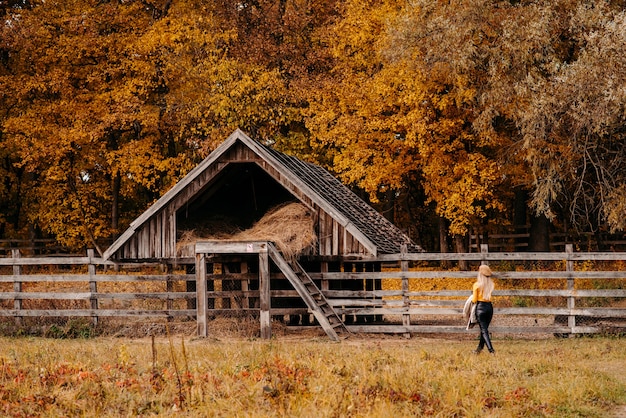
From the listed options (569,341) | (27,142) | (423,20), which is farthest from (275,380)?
(27,142)

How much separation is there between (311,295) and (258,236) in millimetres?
1898

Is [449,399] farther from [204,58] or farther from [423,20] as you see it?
[204,58]

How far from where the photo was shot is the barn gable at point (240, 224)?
20234 mm

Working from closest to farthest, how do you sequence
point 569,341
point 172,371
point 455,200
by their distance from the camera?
point 172,371 < point 569,341 < point 455,200

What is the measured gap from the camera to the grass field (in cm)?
980

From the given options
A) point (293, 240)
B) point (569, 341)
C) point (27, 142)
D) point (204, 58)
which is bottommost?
point (569, 341)

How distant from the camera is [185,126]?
1481 inches

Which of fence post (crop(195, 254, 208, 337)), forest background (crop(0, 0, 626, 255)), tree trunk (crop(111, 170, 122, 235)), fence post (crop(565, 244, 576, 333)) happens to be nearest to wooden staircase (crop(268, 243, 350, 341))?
fence post (crop(195, 254, 208, 337))

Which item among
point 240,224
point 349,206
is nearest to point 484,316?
point 349,206

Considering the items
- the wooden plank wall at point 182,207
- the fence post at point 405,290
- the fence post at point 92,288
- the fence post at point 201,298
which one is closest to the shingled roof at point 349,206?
the wooden plank wall at point 182,207

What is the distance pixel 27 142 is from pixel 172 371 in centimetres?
2927

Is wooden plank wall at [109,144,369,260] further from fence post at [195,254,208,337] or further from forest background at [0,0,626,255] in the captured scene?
forest background at [0,0,626,255]

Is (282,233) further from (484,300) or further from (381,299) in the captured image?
(484,300)

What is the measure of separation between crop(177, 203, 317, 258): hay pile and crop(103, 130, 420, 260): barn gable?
0.88 feet
